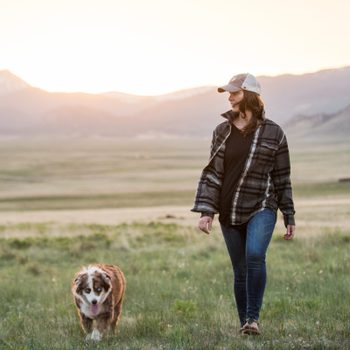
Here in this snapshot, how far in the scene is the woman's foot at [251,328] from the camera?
627cm

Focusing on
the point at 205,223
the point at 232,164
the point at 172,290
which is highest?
the point at 232,164

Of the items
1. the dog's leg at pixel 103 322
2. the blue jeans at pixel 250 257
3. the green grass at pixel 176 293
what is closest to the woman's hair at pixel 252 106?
the blue jeans at pixel 250 257

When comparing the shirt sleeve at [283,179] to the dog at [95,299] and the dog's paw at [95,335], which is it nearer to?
the dog at [95,299]

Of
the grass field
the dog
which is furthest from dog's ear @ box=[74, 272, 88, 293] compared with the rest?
the grass field

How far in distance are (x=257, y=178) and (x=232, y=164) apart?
254 millimetres

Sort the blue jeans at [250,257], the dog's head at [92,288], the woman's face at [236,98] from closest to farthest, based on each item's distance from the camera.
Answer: the blue jeans at [250,257], the woman's face at [236,98], the dog's head at [92,288]

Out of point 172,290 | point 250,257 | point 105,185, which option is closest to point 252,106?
point 250,257

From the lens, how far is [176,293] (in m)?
10.6

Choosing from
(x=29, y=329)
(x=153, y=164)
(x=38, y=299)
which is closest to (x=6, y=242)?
(x=38, y=299)

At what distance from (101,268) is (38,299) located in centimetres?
435

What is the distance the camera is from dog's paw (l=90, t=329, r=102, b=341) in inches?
252

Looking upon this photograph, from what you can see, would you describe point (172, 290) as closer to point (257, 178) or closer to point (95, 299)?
point (95, 299)

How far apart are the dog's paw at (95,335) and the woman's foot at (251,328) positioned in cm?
127

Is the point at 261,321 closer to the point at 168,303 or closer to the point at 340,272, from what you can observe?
the point at 168,303
